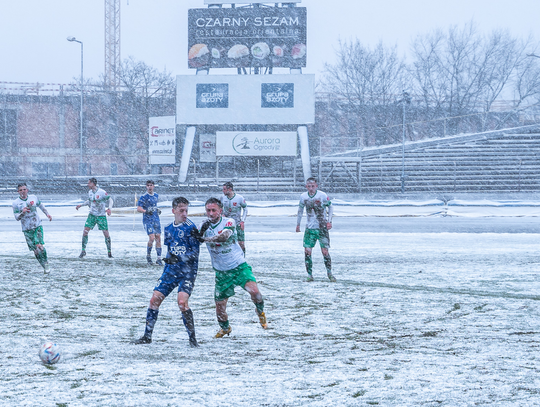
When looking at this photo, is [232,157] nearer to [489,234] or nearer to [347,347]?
[489,234]

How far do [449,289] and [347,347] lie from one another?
454 cm

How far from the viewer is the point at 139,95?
64125 millimetres

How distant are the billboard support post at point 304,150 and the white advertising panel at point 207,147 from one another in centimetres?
690


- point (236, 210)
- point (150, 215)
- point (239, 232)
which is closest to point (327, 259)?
point (239, 232)

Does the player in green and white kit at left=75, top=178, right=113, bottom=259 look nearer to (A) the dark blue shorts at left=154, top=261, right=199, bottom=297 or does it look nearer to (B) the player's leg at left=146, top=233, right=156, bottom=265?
(B) the player's leg at left=146, top=233, right=156, bottom=265

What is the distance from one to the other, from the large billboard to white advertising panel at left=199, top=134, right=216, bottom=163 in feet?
18.9

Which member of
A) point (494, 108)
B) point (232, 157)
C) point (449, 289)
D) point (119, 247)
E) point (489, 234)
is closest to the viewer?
point (449, 289)

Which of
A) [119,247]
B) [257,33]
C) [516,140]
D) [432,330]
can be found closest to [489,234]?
[119,247]

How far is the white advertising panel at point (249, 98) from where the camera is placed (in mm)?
43875

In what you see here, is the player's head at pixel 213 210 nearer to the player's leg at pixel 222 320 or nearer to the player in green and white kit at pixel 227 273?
the player in green and white kit at pixel 227 273

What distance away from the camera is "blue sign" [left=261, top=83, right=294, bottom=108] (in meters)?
43.9

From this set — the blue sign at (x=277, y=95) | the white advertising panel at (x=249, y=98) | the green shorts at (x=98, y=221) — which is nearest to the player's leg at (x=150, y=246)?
the green shorts at (x=98, y=221)

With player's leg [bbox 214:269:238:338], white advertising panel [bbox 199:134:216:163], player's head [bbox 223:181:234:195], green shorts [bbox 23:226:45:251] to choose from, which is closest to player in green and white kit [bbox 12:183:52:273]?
green shorts [bbox 23:226:45:251]

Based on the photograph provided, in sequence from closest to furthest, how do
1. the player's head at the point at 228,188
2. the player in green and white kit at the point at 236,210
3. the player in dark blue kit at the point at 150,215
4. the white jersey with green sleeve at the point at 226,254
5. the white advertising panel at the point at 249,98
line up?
the white jersey with green sleeve at the point at 226,254
the player's head at the point at 228,188
the player in green and white kit at the point at 236,210
the player in dark blue kit at the point at 150,215
the white advertising panel at the point at 249,98
